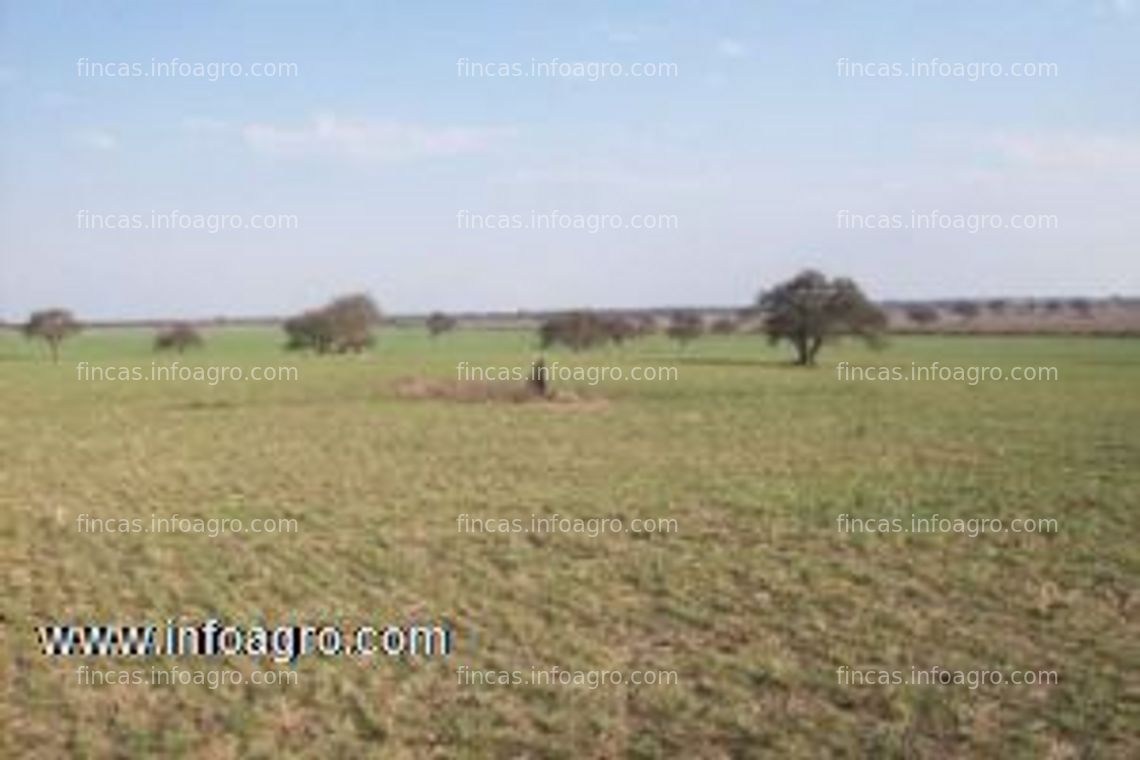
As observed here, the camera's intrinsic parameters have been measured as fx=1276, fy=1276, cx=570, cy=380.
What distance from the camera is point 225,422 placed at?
42.8m

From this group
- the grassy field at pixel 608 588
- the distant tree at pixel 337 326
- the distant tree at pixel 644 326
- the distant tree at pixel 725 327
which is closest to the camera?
the grassy field at pixel 608 588

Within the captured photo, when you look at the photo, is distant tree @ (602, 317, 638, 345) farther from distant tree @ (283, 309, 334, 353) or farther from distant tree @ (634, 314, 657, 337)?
distant tree @ (283, 309, 334, 353)

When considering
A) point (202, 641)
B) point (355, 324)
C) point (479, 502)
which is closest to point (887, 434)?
point (479, 502)

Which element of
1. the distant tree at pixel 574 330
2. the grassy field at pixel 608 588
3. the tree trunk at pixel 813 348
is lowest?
the grassy field at pixel 608 588

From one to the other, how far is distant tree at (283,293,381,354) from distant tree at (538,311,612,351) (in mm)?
18180

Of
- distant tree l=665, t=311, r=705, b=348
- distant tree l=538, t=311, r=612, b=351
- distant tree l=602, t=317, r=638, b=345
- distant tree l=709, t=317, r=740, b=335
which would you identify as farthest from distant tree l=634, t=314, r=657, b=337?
distant tree l=538, t=311, r=612, b=351

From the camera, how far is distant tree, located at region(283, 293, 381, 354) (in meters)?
120

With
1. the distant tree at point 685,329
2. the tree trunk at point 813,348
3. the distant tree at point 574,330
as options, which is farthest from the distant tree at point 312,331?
the tree trunk at point 813,348

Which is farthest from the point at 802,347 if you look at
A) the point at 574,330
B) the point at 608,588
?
the point at 608,588

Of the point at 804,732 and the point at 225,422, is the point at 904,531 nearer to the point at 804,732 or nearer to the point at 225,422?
the point at 804,732

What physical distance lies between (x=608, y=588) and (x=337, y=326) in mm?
106441

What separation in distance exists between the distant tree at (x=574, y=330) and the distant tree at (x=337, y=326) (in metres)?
18.2

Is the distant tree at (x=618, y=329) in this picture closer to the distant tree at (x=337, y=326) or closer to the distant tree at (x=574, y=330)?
the distant tree at (x=574, y=330)

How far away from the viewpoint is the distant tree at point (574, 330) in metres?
113
